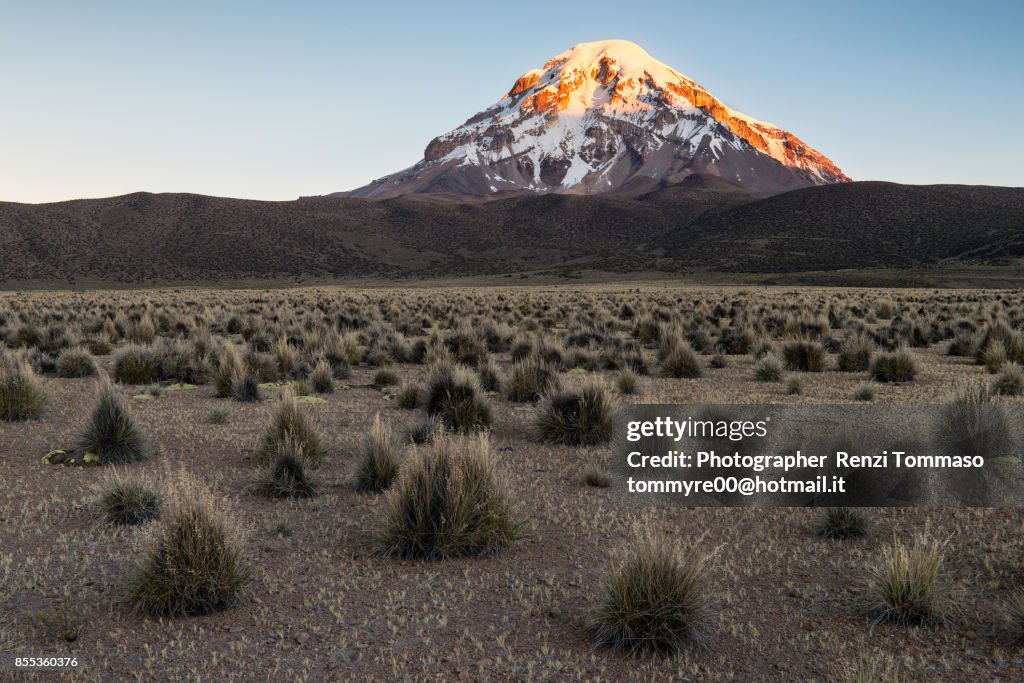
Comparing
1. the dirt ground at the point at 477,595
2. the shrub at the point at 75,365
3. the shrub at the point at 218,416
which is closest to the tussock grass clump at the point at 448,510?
the dirt ground at the point at 477,595

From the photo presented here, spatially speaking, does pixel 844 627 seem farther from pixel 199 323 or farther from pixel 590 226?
pixel 590 226

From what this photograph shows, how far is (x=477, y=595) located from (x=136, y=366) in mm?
11346

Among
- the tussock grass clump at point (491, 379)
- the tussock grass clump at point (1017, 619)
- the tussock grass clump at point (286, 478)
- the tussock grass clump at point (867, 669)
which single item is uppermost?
the tussock grass clump at point (491, 379)

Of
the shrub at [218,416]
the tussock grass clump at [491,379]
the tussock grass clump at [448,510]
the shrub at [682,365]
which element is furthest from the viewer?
the shrub at [682,365]

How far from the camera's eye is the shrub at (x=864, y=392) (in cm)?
1167

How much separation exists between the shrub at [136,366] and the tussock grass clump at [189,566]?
10048 mm

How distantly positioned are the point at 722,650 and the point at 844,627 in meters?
0.82

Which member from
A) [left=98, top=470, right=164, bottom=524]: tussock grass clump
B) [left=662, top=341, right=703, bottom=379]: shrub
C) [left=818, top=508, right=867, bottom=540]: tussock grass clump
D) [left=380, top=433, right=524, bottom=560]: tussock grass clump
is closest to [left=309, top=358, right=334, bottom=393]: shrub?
[left=662, top=341, right=703, bottom=379]: shrub

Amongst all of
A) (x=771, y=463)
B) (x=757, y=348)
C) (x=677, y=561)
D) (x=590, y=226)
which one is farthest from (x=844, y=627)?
(x=590, y=226)

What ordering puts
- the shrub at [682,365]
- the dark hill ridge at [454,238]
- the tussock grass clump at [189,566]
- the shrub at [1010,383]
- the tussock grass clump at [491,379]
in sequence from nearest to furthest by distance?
the tussock grass clump at [189,566] → the shrub at [1010,383] → the tussock grass clump at [491,379] → the shrub at [682,365] → the dark hill ridge at [454,238]

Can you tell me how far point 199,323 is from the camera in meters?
25.3

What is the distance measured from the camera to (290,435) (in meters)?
8.19

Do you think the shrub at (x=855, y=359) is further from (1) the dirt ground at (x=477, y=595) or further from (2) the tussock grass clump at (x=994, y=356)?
(1) the dirt ground at (x=477, y=595)

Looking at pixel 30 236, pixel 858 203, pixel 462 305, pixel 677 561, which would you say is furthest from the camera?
pixel 858 203
